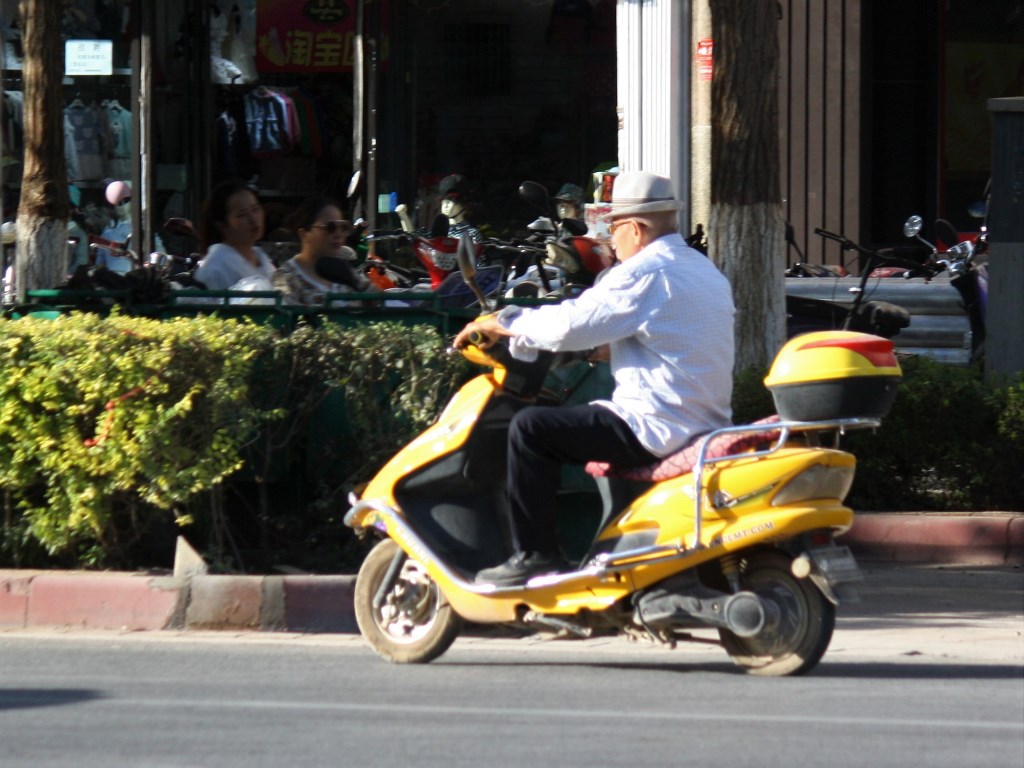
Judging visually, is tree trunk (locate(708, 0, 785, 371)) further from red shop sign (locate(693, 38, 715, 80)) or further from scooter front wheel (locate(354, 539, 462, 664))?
scooter front wheel (locate(354, 539, 462, 664))

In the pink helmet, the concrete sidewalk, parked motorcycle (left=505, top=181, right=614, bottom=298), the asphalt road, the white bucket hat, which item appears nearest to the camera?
the asphalt road

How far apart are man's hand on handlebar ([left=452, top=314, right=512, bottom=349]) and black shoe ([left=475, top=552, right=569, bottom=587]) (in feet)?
2.50

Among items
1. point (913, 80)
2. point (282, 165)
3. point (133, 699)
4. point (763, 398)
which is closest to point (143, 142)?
point (282, 165)

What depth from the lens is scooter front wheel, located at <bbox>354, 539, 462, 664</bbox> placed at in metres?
6.44

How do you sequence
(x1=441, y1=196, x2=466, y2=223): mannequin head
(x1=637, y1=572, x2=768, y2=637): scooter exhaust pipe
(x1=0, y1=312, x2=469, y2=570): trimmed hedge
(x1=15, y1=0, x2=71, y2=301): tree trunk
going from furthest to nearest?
(x1=441, y1=196, x2=466, y2=223): mannequin head → (x1=15, y1=0, x2=71, y2=301): tree trunk → (x1=0, y1=312, x2=469, y2=570): trimmed hedge → (x1=637, y1=572, x2=768, y2=637): scooter exhaust pipe

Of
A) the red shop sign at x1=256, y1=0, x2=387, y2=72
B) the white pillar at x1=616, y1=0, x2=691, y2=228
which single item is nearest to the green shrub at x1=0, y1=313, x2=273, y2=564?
the white pillar at x1=616, y1=0, x2=691, y2=228

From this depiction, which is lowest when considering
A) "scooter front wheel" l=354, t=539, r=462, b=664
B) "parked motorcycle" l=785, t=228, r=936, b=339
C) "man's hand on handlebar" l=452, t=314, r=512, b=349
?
"scooter front wheel" l=354, t=539, r=462, b=664

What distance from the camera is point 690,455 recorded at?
600cm

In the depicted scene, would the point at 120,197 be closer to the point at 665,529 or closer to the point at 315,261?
the point at 315,261

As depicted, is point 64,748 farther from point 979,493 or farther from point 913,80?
point 913,80

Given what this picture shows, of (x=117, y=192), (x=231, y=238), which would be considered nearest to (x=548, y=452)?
(x=231, y=238)

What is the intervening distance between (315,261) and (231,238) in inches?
33.1

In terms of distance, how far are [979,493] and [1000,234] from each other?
1402 millimetres

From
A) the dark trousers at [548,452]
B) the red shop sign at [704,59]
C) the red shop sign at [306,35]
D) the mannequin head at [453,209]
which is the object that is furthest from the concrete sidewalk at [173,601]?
the red shop sign at [306,35]
